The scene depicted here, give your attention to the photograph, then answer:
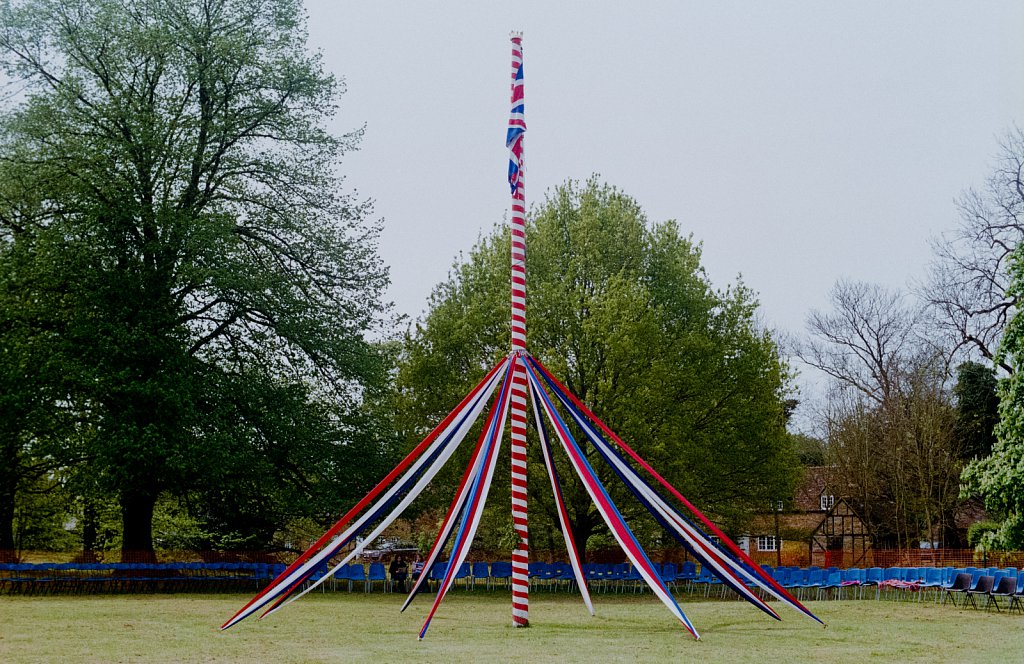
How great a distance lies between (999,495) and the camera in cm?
1784

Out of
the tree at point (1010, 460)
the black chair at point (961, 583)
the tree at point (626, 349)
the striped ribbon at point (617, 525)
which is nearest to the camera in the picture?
the striped ribbon at point (617, 525)

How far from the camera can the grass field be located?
426 inches

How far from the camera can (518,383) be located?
14.1 metres

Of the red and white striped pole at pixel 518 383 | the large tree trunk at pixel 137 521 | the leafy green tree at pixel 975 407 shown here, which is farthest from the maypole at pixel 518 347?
the leafy green tree at pixel 975 407

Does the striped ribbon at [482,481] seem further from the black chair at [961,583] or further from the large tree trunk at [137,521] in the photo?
the large tree trunk at [137,521]

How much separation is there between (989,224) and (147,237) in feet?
82.4

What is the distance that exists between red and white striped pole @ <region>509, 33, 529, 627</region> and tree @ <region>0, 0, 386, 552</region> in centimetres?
1222

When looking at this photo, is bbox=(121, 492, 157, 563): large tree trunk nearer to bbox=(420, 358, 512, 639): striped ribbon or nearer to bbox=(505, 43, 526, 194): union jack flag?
bbox=(420, 358, 512, 639): striped ribbon

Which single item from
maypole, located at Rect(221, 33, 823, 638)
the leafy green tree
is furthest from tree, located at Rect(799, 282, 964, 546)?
maypole, located at Rect(221, 33, 823, 638)

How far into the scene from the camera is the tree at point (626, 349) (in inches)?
1077

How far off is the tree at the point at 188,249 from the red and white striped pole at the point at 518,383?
481 inches

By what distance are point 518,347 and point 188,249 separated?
520 inches

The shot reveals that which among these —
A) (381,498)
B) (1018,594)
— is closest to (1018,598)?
(1018,594)

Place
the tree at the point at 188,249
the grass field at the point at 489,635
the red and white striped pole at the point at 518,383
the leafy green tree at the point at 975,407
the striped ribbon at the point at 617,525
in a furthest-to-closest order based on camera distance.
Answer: the leafy green tree at the point at 975,407
the tree at the point at 188,249
the red and white striped pole at the point at 518,383
the striped ribbon at the point at 617,525
the grass field at the point at 489,635
